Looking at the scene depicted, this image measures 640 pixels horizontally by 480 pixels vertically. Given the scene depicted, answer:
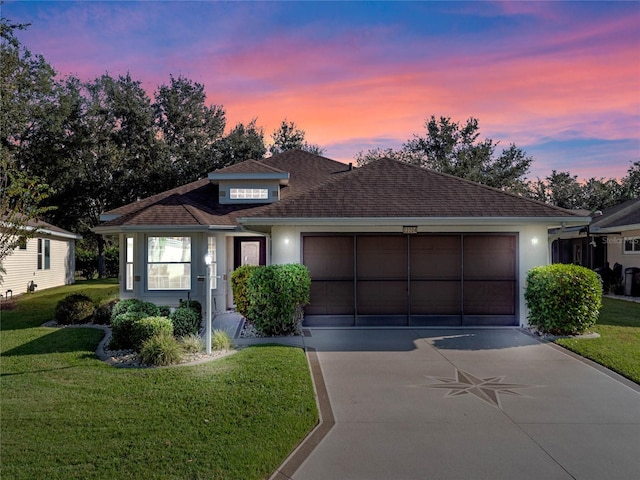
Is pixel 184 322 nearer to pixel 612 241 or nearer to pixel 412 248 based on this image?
pixel 412 248

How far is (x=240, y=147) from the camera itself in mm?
30484

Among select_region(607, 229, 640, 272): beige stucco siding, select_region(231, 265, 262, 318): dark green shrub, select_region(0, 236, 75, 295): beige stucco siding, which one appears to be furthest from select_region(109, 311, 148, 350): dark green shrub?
select_region(607, 229, 640, 272): beige stucco siding

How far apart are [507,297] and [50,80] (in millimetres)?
29735

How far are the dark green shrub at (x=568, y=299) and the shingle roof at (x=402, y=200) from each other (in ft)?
5.19

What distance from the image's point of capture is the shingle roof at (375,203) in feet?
34.2

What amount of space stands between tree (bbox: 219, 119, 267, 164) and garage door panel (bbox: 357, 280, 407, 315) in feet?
70.1

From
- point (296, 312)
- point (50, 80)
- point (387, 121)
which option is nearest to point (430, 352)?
point (296, 312)

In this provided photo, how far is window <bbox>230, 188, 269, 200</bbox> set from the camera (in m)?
15.4

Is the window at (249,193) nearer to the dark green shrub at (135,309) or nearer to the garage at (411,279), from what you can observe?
the garage at (411,279)

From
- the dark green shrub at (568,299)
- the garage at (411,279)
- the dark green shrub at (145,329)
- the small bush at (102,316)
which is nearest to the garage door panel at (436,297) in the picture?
the garage at (411,279)

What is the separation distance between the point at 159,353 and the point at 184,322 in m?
1.56

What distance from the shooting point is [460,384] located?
6.49 meters

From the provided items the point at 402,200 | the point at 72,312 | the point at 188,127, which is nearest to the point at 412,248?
the point at 402,200

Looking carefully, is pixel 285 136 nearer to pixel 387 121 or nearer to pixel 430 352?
pixel 387 121
